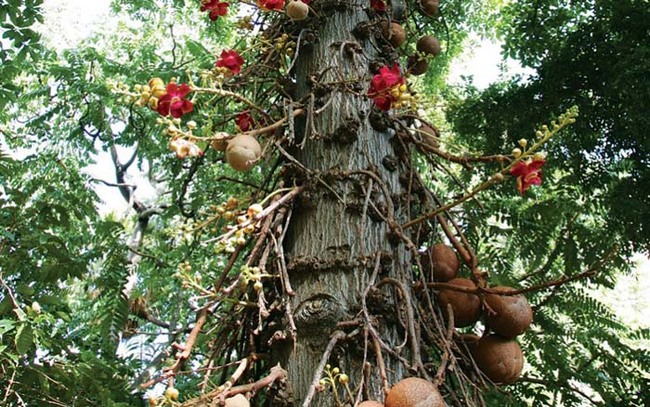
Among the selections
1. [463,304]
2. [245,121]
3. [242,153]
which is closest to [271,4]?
[245,121]

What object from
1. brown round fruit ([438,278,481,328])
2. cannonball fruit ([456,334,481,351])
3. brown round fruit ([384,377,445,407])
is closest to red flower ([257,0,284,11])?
brown round fruit ([438,278,481,328])

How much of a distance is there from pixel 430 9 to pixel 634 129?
3.61 feet

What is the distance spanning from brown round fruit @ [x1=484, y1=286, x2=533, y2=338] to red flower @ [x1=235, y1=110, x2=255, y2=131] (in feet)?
2.82

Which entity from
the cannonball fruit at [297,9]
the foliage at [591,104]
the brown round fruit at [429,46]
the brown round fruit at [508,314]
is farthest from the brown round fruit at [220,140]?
the foliage at [591,104]

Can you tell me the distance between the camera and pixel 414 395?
1094 mm

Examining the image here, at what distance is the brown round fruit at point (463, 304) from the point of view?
4.99 ft

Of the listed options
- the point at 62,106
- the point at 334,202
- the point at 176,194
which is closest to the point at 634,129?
the point at 334,202

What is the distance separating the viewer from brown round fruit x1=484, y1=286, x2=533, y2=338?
4.68 ft

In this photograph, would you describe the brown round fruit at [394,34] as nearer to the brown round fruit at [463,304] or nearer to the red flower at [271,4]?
the red flower at [271,4]

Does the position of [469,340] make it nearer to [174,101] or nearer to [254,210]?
[254,210]

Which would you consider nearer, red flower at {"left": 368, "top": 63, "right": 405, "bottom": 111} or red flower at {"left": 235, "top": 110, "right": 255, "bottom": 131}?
red flower at {"left": 368, "top": 63, "right": 405, "bottom": 111}

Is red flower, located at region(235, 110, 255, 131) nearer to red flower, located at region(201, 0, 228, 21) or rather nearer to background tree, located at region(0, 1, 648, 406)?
background tree, located at region(0, 1, 648, 406)

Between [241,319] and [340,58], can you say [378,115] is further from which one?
[241,319]

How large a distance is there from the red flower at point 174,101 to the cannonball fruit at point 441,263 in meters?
0.75
